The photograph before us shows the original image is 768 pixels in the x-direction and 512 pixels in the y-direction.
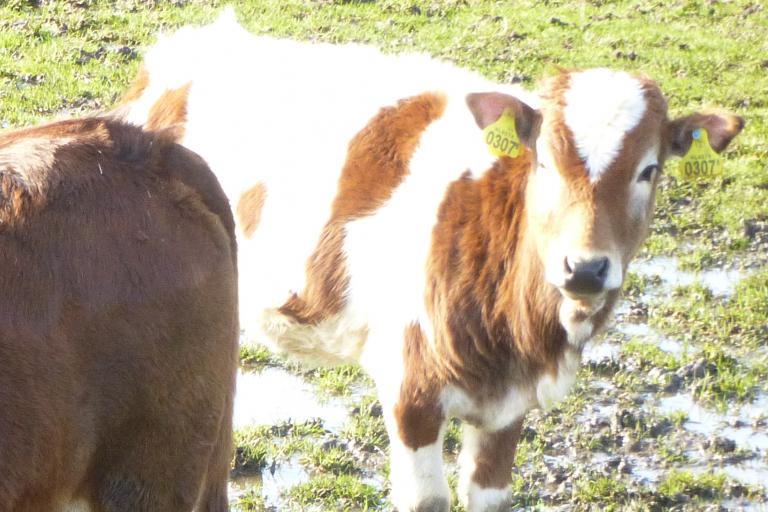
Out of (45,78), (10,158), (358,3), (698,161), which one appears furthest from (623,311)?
(358,3)

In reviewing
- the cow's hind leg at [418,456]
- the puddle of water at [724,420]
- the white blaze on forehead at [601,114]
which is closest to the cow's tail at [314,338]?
the cow's hind leg at [418,456]

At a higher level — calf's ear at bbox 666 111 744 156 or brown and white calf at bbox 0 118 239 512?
brown and white calf at bbox 0 118 239 512

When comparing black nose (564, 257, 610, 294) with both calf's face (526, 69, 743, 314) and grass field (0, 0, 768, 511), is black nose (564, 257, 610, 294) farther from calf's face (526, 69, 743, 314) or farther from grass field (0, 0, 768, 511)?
grass field (0, 0, 768, 511)

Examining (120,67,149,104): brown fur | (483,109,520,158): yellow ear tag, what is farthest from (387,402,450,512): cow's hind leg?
(120,67,149,104): brown fur

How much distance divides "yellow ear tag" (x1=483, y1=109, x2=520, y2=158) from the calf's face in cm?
9

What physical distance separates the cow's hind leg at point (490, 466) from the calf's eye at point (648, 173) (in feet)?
3.26

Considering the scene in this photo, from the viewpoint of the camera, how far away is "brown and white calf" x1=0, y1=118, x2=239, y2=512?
247 cm

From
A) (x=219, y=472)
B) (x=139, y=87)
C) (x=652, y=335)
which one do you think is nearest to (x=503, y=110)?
(x=219, y=472)

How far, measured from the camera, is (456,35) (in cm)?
1095

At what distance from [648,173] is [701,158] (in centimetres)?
28

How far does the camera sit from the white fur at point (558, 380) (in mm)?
4250

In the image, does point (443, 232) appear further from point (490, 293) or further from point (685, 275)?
point (685, 275)

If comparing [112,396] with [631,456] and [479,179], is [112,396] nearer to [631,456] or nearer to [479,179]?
[479,179]

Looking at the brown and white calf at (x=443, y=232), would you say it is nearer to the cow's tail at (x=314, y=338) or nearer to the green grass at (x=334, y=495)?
the cow's tail at (x=314, y=338)
